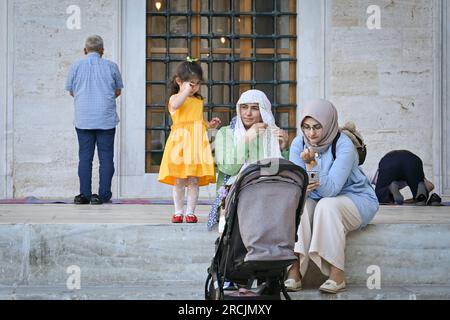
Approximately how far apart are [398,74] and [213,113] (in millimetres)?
2347

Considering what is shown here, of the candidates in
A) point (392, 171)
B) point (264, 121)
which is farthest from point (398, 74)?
point (264, 121)

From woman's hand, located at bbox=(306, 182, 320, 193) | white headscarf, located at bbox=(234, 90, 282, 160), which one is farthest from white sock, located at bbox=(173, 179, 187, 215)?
woman's hand, located at bbox=(306, 182, 320, 193)

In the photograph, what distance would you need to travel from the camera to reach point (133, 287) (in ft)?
22.9

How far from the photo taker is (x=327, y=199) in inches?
266

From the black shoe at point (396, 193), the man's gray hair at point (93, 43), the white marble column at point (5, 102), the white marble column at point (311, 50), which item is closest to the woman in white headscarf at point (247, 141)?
the man's gray hair at point (93, 43)

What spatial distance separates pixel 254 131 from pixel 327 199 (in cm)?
75

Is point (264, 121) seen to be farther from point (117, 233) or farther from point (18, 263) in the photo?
point (18, 263)

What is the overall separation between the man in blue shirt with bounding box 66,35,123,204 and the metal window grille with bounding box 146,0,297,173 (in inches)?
78.3

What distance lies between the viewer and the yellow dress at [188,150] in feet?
25.2

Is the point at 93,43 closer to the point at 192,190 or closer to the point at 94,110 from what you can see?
the point at 94,110

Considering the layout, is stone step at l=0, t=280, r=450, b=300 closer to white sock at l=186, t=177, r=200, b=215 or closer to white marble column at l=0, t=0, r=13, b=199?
white sock at l=186, t=177, r=200, b=215

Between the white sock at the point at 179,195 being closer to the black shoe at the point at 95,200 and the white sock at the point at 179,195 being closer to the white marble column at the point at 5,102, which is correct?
the black shoe at the point at 95,200

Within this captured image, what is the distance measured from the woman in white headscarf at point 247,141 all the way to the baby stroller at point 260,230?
111 centimetres

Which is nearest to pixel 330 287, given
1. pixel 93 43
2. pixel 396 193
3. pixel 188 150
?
pixel 188 150
